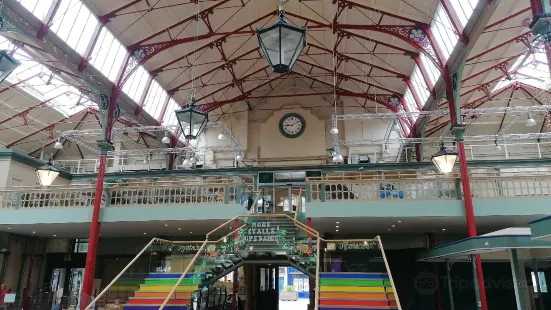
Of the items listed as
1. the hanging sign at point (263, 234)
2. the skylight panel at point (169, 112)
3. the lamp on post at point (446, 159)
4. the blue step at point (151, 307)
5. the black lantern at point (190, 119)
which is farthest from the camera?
the skylight panel at point (169, 112)

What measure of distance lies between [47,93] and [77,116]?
3.17 m

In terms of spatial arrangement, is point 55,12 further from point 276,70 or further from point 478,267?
point 478,267

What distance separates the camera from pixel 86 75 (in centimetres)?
1661

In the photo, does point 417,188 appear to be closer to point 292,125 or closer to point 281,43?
point 281,43

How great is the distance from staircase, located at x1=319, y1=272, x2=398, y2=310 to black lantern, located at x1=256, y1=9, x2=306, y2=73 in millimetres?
5507

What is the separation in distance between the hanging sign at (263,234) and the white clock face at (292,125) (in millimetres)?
14143

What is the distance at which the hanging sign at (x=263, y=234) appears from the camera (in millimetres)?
12250

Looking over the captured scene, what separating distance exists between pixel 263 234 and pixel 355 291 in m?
3.60

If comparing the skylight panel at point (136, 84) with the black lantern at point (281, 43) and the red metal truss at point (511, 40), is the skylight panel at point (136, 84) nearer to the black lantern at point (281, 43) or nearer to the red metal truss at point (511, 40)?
the red metal truss at point (511, 40)

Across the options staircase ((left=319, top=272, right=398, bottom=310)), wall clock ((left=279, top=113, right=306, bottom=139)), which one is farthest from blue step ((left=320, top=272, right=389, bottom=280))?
wall clock ((left=279, top=113, right=306, bottom=139))

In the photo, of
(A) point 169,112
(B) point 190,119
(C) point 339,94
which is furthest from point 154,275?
(C) point 339,94

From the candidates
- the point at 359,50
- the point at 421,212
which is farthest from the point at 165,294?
the point at 359,50

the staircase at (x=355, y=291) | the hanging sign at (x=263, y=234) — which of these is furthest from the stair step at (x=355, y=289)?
the hanging sign at (x=263, y=234)

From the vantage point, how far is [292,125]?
26.6 metres
